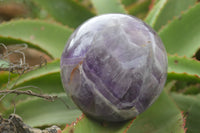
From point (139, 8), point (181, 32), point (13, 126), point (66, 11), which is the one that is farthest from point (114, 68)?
point (139, 8)

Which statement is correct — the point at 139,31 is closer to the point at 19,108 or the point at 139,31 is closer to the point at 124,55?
the point at 124,55

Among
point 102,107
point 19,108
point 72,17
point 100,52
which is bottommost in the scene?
point 19,108

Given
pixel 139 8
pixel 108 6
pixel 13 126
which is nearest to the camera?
pixel 13 126

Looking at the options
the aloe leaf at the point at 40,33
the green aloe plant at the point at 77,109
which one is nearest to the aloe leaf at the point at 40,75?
the green aloe plant at the point at 77,109

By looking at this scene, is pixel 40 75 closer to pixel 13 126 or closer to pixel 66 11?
pixel 13 126

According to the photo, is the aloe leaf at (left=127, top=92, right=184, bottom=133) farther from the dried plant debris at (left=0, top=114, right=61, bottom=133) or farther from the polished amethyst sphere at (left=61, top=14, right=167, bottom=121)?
the dried plant debris at (left=0, top=114, right=61, bottom=133)

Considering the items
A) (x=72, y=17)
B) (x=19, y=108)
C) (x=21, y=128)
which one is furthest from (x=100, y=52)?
(x=72, y=17)

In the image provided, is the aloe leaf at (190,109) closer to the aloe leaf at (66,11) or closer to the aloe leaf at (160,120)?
the aloe leaf at (160,120)
